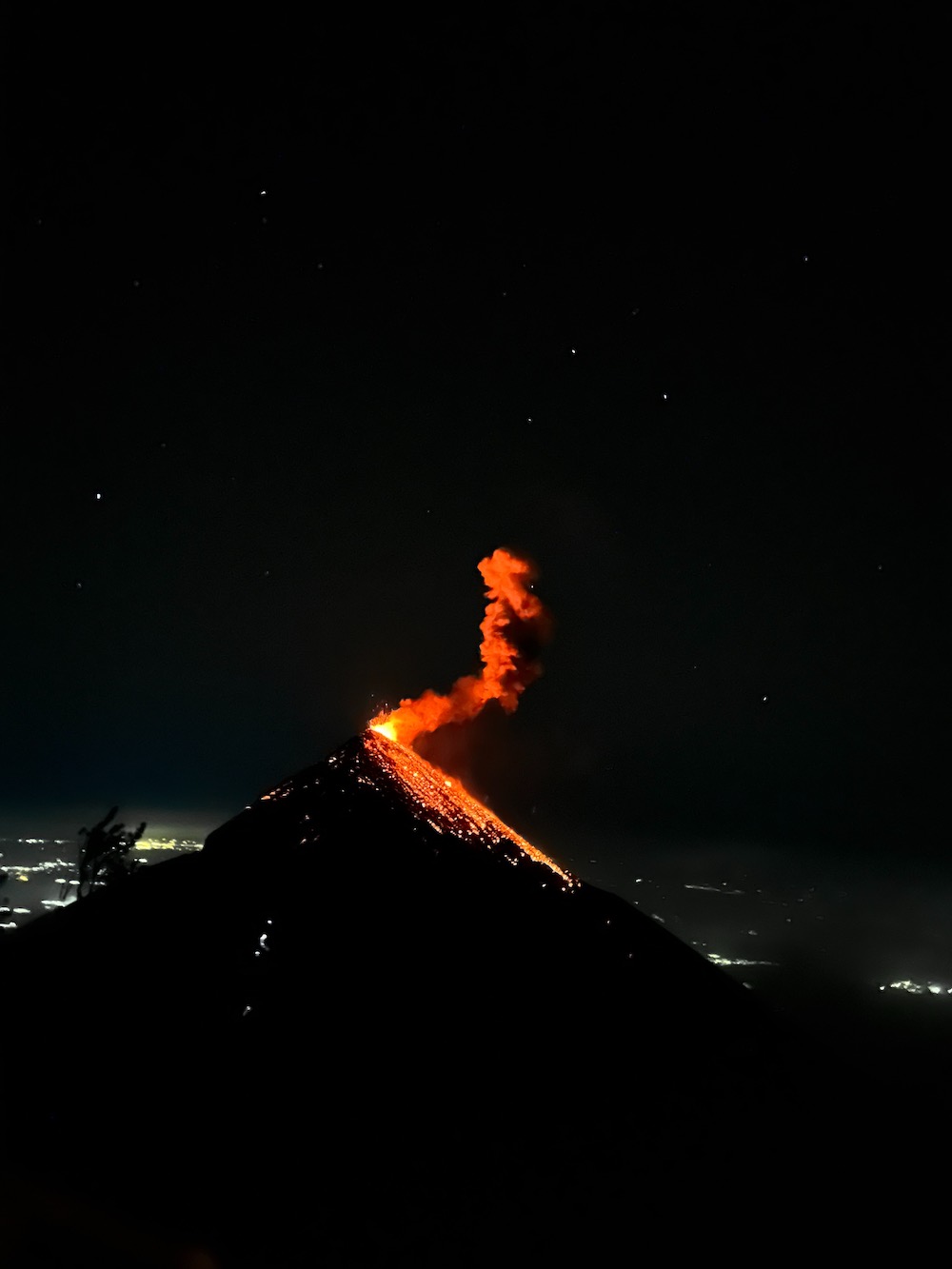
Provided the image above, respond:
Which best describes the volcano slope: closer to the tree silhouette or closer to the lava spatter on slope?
the lava spatter on slope

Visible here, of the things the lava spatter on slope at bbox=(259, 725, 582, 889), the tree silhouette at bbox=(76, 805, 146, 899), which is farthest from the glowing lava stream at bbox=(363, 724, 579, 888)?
the tree silhouette at bbox=(76, 805, 146, 899)

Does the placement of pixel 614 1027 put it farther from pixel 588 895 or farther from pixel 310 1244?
pixel 310 1244

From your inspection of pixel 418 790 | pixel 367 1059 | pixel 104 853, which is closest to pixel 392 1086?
pixel 367 1059

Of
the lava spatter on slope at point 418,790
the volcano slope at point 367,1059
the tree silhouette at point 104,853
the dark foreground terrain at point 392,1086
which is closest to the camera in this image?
the dark foreground terrain at point 392,1086

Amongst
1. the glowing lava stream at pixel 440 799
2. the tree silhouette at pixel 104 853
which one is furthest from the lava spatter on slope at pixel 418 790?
the tree silhouette at pixel 104 853

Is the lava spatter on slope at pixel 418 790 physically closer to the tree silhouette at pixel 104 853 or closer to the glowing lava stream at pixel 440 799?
the glowing lava stream at pixel 440 799

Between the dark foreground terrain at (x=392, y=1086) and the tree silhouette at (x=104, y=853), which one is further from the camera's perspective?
the tree silhouette at (x=104, y=853)
